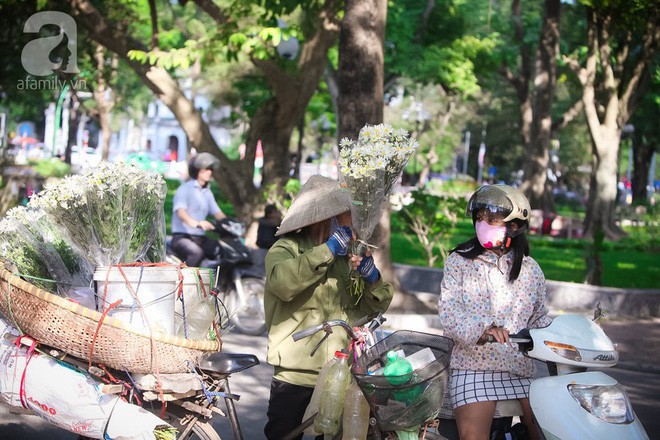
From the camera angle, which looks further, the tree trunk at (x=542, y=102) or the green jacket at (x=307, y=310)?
the tree trunk at (x=542, y=102)

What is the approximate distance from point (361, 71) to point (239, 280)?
8.93ft

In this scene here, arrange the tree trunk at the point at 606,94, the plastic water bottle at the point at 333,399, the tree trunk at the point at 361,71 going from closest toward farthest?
the plastic water bottle at the point at 333,399 → the tree trunk at the point at 361,71 → the tree trunk at the point at 606,94

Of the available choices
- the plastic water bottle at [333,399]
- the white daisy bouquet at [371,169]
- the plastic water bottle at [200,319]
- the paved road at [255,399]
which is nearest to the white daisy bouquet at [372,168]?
the white daisy bouquet at [371,169]

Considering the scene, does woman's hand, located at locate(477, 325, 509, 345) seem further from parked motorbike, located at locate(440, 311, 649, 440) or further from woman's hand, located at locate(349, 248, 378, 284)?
woman's hand, located at locate(349, 248, 378, 284)

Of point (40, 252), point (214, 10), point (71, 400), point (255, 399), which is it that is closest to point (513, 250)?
point (71, 400)

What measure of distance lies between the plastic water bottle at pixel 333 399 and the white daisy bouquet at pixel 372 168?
1.99 feet

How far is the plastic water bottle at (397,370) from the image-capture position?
3666mm

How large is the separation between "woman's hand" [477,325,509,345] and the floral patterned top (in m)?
0.15

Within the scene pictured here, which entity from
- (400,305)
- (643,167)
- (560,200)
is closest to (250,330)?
(400,305)

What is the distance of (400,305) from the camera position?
12.0 metres

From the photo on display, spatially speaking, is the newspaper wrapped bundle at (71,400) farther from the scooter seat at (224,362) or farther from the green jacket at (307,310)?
the green jacket at (307,310)

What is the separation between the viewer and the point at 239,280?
10.7 meters

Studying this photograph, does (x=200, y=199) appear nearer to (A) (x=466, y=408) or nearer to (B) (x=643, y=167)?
(A) (x=466, y=408)

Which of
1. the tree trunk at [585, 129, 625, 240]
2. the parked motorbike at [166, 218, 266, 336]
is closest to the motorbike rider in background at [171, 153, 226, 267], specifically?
the parked motorbike at [166, 218, 266, 336]
